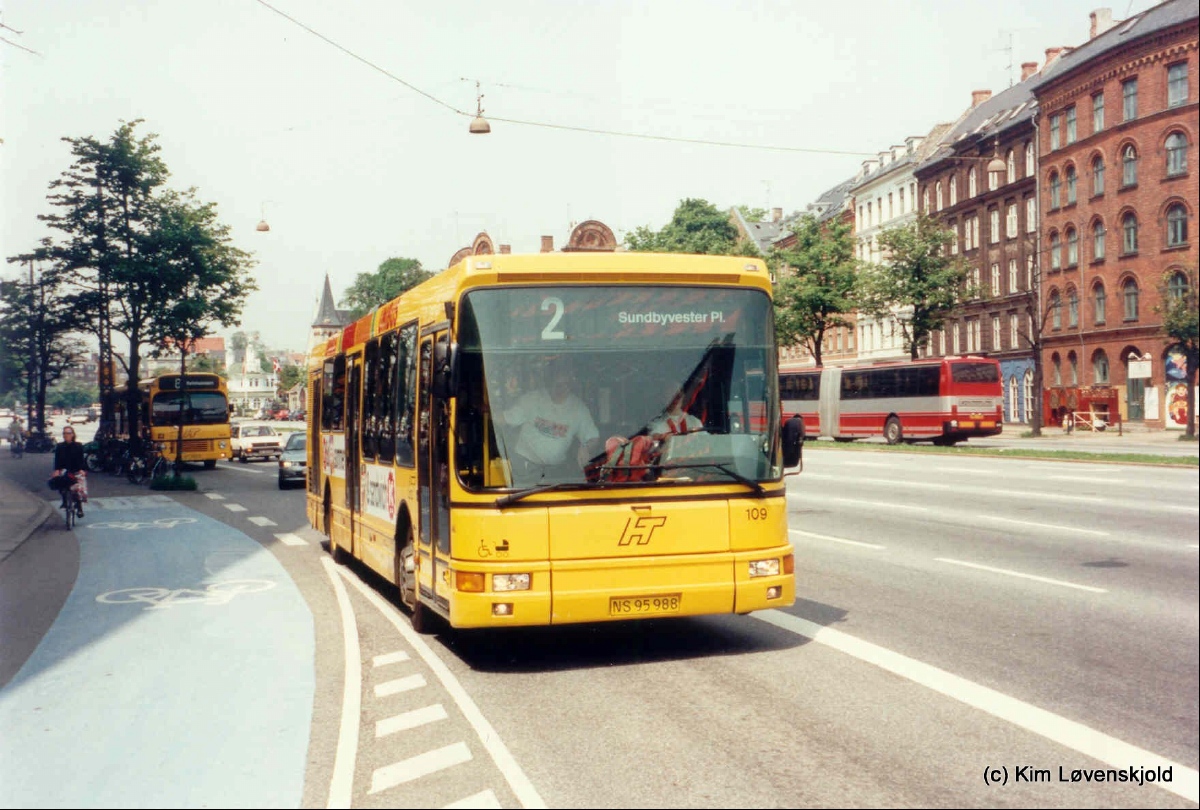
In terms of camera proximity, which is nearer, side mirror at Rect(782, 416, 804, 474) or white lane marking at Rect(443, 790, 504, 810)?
white lane marking at Rect(443, 790, 504, 810)

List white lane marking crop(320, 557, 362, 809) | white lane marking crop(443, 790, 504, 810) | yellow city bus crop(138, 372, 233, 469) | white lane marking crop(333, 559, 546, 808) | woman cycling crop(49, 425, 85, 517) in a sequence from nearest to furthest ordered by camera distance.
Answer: white lane marking crop(443, 790, 504, 810), white lane marking crop(333, 559, 546, 808), white lane marking crop(320, 557, 362, 809), woman cycling crop(49, 425, 85, 517), yellow city bus crop(138, 372, 233, 469)

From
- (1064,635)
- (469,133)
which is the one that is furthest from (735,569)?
(469,133)

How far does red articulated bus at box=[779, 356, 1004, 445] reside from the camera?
137 ft

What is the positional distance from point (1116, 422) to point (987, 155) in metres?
43.1

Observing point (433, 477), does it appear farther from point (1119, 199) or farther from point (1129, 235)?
point (1119, 199)

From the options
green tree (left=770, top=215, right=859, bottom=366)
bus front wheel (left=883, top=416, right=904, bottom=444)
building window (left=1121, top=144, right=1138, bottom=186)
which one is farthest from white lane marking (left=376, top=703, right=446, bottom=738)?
green tree (left=770, top=215, right=859, bottom=366)

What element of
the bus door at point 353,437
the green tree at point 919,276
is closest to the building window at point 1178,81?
the bus door at point 353,437

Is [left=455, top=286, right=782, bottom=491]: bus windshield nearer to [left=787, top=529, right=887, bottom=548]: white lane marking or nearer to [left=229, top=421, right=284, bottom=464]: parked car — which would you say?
[left=787, top=529, right=887, bottom=548]: white lane marking

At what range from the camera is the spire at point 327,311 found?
165250 millimetres

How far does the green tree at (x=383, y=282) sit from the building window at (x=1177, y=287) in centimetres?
10564

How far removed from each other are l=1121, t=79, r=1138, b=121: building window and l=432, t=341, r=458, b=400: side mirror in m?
6.20

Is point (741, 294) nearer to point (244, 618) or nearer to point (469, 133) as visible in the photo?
point (244, 618)

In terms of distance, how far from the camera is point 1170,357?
36.1ft

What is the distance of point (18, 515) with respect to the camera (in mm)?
24453
